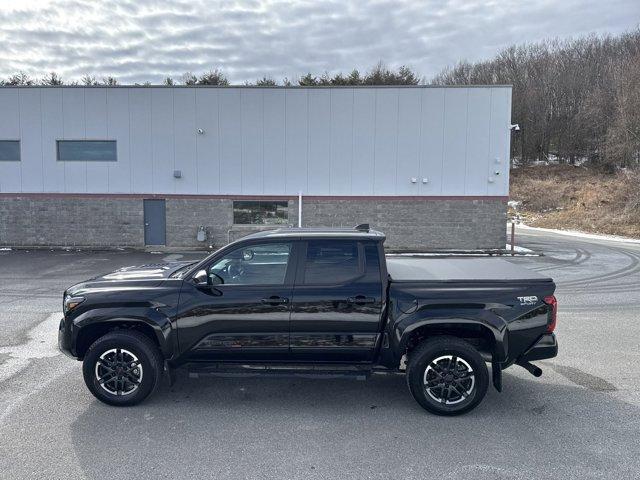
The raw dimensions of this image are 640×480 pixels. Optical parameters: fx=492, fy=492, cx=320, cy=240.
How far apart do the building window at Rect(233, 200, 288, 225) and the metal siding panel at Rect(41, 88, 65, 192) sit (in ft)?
22.8

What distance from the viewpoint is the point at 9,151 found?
19.4m

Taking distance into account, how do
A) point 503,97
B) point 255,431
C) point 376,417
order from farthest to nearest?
point 503,97 < point 376,417 < point 255,431

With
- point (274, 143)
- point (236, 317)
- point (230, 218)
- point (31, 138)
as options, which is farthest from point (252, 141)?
point (236, 317)

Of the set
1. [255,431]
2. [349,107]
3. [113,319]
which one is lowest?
[255,431]

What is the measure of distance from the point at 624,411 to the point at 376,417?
2.41 m

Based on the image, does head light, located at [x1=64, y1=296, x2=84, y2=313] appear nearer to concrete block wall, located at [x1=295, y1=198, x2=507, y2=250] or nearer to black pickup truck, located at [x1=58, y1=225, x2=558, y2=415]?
black pickup truck, located at [x1=58, y1=225, x2=558, y2=415]

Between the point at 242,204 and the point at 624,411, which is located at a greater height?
the point at 242,204

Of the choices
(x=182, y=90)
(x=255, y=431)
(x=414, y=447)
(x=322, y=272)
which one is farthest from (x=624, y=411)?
(x=182, y=90)

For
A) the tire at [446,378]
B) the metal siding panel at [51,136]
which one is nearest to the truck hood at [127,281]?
the tire at [446,378]

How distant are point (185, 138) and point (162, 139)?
901mm

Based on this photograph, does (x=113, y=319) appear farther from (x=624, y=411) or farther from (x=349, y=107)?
(x=349, y=107)

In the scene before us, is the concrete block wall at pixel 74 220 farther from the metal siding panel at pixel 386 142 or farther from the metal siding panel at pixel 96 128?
the metal siding panel at pixel 386 142

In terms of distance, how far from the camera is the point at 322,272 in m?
4.86

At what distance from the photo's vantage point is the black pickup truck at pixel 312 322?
4.66m
